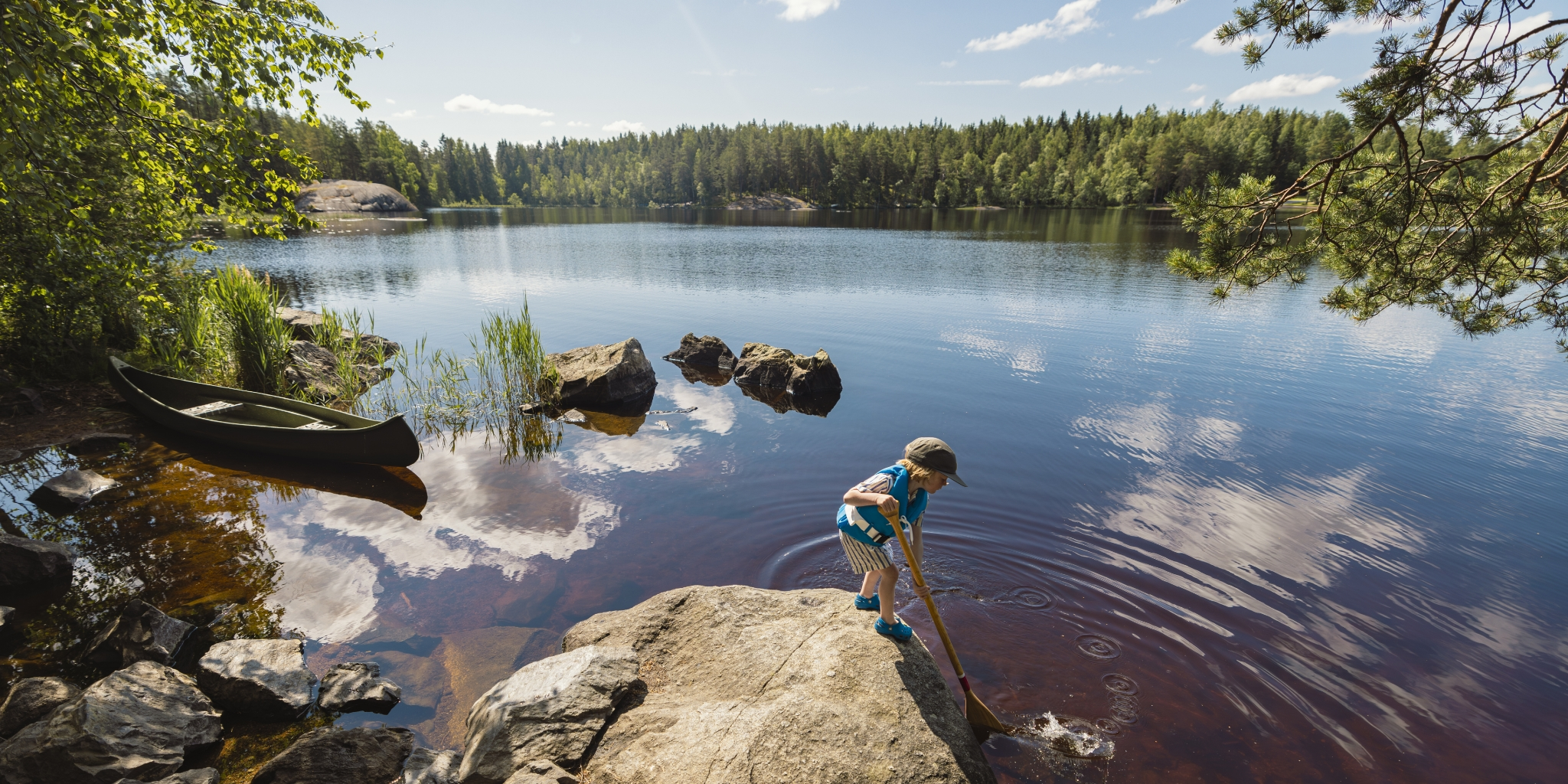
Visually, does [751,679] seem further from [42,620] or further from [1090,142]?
[1090,142]

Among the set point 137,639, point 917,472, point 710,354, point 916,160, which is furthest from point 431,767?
point 916,160

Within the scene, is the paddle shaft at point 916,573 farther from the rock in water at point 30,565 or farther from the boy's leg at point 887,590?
the rock in water at point 30,565

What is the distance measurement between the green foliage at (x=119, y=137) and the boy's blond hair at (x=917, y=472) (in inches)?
346

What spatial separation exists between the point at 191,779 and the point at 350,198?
124621 millimetres

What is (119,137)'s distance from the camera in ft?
31.1

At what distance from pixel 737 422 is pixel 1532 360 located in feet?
81.0

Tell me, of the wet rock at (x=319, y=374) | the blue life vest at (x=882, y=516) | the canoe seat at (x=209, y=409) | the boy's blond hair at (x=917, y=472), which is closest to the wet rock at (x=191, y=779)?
the blue life vest at (x=882, y=516)

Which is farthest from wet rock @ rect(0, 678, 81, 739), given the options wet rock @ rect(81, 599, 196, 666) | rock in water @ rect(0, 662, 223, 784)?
wet rock @ rect(81, 599, 196, 666)

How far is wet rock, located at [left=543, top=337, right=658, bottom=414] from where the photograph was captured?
1577 centimetres

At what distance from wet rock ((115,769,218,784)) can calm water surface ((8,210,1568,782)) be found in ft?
4.83

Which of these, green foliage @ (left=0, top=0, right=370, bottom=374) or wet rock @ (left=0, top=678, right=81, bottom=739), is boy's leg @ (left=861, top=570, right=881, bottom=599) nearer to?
wet rock @ (left=0, top=678, right=81, bottom=739)

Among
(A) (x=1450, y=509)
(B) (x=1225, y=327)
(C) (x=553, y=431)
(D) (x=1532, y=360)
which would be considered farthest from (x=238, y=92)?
(D) (x=1532, y=360)

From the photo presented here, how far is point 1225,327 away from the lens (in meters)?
23.6

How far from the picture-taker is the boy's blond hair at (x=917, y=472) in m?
5.16
